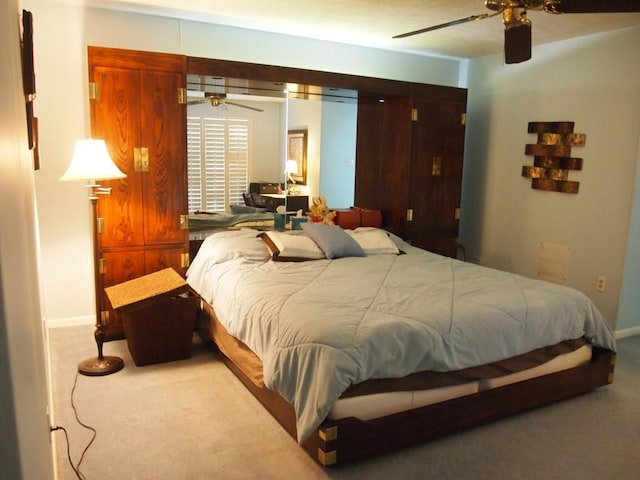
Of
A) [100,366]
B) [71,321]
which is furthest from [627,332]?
[71,321]

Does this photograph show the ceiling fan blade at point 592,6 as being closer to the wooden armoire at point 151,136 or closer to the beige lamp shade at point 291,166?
the wooden armoire at point 151,136

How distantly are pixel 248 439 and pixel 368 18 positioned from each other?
3050 millimetres

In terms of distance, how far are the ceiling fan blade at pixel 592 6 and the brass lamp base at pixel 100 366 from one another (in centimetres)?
317

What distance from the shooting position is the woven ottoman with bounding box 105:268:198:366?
3328mm

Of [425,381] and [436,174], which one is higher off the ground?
[436,174]

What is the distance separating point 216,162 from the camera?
430 centimetres

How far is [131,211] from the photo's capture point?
3725 millimetres

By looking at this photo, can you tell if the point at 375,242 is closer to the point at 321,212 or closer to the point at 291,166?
the point at 321,212

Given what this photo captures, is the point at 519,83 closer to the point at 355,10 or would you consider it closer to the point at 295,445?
the point at 355,10

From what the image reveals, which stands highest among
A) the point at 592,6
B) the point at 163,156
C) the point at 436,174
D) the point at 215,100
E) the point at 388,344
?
the point at 592,6

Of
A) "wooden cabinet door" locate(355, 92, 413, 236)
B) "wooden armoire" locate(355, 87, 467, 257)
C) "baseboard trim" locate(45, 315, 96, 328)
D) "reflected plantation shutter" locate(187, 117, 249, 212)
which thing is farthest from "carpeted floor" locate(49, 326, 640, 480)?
"wooden cabinet door" locate(355, 92, 413, 236)

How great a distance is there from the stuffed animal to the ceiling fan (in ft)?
7.10

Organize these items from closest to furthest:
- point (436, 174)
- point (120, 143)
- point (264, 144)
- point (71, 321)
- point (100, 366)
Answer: point (100, 366) < point (120, 143) < point (71, 321) < point (264, 144) < point (436, 174)

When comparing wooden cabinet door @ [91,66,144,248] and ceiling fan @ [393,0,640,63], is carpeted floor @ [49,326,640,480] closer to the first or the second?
wooden cabinet door @ [91,66,144,248]
